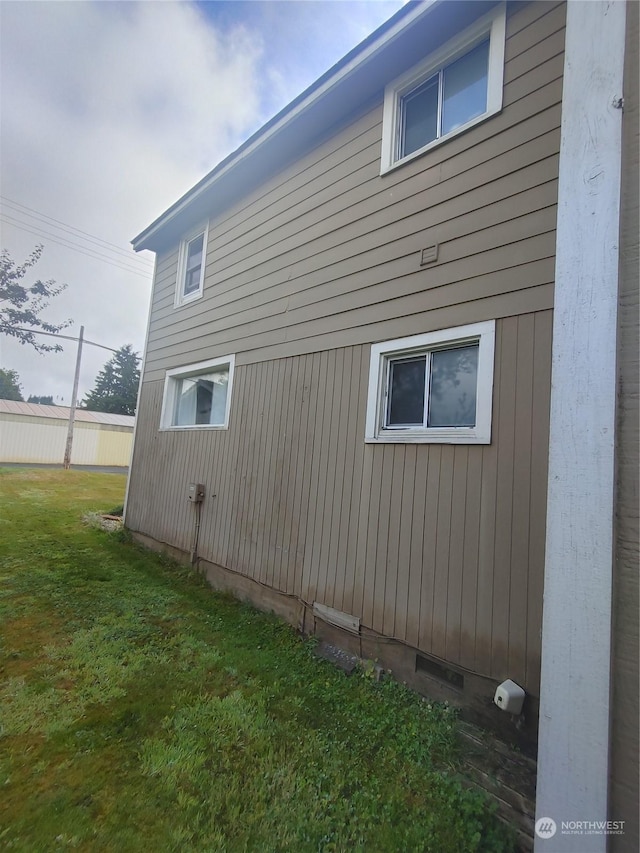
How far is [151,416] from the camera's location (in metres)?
6.82

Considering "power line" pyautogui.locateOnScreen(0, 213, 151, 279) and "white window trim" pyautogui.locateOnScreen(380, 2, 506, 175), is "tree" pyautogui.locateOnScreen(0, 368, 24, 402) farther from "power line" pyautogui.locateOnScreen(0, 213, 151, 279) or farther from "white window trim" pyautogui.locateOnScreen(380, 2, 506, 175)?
"white window trim" pyautogui.locateOnScreen(380, 2, 506, 175)

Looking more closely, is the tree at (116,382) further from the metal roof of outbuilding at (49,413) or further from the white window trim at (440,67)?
the white window trim at (440,67)

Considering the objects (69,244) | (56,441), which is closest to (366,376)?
(69,244)

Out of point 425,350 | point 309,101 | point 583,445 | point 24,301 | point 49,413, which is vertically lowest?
point 583,445

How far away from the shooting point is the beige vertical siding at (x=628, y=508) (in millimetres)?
1232

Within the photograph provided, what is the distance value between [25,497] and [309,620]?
9.68 metres

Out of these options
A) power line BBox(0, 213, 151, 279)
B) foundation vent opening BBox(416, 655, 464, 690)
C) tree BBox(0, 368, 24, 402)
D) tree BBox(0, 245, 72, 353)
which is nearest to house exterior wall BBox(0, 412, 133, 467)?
tree BBox(0, 245, 72, 353)

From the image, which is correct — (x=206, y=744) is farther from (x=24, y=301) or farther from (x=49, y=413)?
(x=49, y=413)

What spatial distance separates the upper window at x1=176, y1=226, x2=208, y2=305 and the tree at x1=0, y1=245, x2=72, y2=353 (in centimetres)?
1528

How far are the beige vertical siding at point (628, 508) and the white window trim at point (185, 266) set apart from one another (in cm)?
550

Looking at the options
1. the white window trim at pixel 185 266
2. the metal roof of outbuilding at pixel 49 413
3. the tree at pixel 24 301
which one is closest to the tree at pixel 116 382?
the metal roof of outbuilding at pixel 49 413

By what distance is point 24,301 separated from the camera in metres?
17.8

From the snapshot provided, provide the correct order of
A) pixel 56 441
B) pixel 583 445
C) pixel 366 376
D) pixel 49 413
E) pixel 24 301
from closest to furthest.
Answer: pixel 583 445, pixel 366 376, pixel 24 301, pixel 56 441, pixel 49 413

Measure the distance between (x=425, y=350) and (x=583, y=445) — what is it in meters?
1.81
